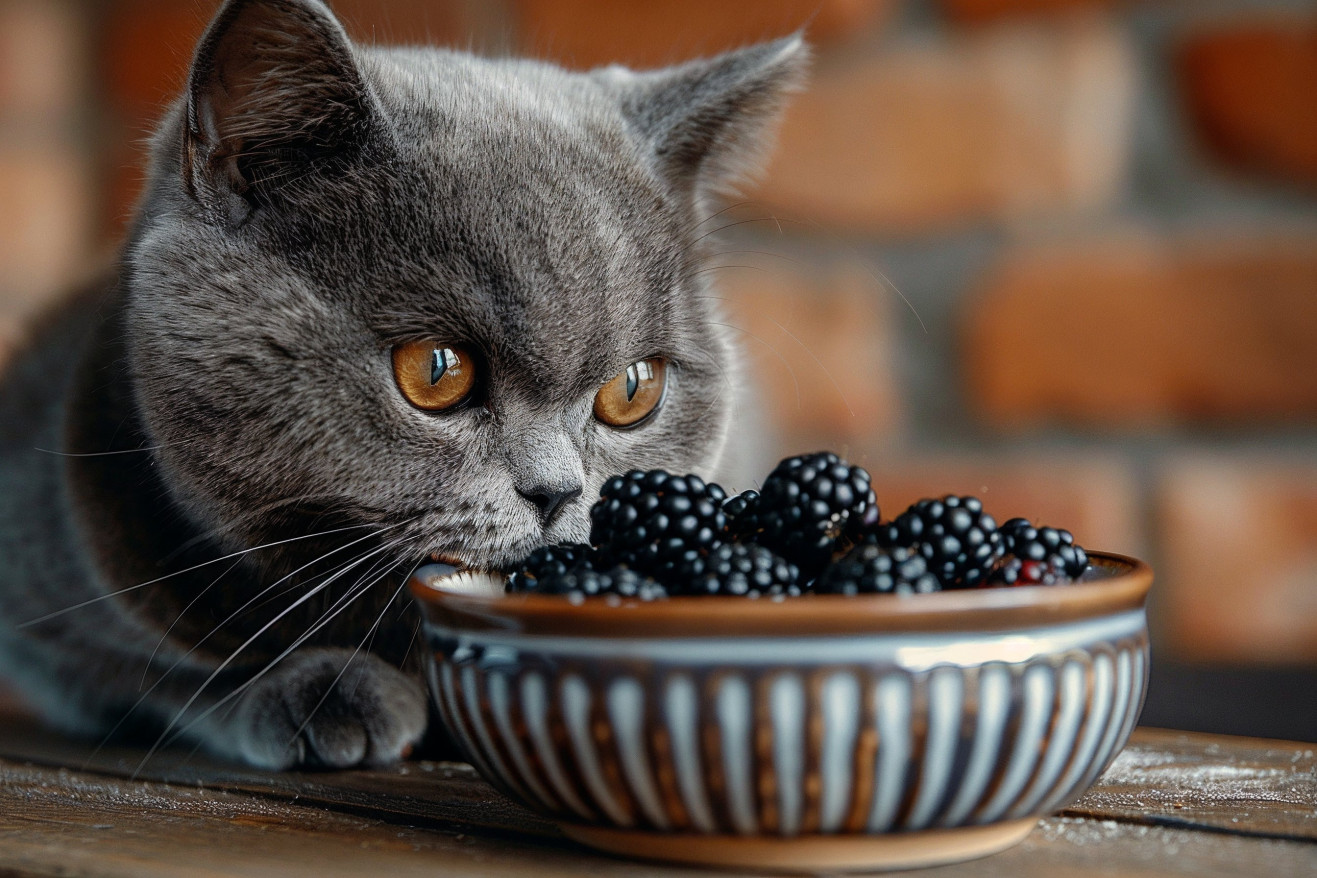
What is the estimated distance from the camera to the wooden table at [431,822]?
537 millimetres

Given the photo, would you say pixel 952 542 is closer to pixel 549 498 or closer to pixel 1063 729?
pixel 1063 729

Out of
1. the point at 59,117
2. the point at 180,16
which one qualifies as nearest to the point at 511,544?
the point at 180,16

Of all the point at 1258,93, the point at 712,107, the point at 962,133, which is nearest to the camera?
the point at 712,107

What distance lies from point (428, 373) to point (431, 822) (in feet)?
0.88

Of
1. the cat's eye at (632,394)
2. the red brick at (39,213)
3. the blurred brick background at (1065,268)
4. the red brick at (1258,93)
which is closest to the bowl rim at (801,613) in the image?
the cat's eye at (632,394)

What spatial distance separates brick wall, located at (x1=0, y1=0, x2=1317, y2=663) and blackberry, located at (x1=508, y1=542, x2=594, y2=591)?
756 millimetres

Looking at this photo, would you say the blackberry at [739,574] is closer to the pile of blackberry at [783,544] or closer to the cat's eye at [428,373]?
the pile of blackberry at [783,544]

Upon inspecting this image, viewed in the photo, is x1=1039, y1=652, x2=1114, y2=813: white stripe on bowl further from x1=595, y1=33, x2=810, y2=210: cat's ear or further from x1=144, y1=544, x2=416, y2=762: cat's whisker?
x1=595, y1=33, x2=810, y2=210: cat's ear

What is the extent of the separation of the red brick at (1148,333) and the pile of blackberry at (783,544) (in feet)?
2.92

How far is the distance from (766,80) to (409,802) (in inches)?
23.3

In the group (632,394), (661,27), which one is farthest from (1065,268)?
(632,394)

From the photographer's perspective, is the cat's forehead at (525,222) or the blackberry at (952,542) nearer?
the blackberry at (952,542)

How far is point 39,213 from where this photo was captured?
1865 mm

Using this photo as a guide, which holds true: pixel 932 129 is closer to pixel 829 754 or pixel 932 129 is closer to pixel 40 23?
pixel 829 754
